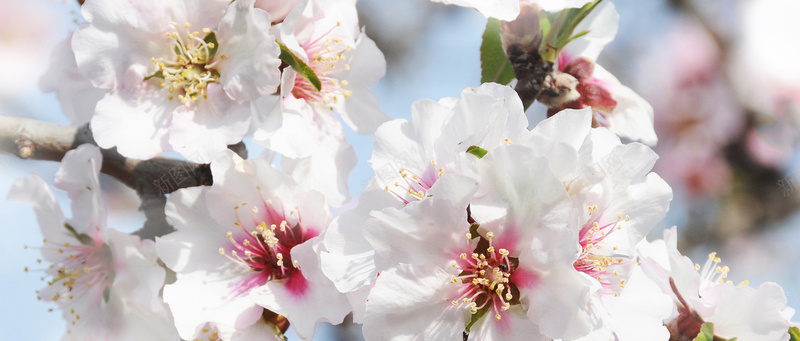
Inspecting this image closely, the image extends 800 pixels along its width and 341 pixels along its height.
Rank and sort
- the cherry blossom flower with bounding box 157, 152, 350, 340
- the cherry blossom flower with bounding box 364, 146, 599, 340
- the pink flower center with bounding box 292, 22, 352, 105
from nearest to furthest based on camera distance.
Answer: the cherry blossom flower with bounding box 364, 146, 599, 340 → the cherry blossom flower with bounding box 157, 152, 350, 340 → the pink flower center with bounding box 292, 22, 352, 105

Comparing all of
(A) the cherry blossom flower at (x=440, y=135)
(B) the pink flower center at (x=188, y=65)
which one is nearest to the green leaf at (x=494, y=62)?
(A) the cherry blossom flower at (x=440, y=135)

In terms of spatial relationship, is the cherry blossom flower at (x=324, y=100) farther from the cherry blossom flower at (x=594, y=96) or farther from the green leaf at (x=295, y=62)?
the cherry blossom flower at (x=594, y=96)

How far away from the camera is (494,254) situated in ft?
1.90

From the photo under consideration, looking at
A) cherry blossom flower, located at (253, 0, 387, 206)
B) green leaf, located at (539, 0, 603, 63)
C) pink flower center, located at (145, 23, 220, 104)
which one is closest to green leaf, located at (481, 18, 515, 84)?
green leaf, located at (539, 0, 603, 63)

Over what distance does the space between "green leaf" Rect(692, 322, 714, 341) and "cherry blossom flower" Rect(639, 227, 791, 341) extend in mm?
26

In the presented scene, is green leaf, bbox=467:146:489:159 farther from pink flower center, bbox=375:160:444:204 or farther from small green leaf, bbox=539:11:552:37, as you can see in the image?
small green leaf, bbox=539:11:552:37

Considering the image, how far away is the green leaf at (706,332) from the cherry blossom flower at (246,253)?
1.34ft

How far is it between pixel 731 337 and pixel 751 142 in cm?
169

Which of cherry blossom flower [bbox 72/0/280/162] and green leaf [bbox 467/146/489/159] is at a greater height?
green leaf [bbox 467/146/489/159]

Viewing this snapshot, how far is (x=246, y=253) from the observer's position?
0.73m

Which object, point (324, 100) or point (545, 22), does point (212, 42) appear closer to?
point (324, 100)

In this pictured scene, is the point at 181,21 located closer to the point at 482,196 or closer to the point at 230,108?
the point at 230,108

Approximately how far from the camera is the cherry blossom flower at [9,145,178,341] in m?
0.77

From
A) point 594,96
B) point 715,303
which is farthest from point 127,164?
point 715,303
